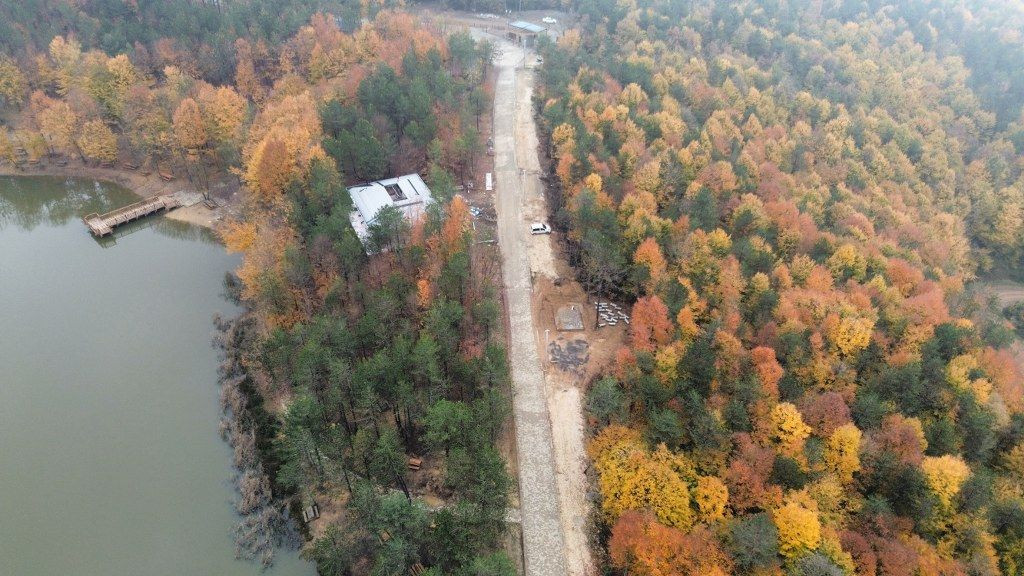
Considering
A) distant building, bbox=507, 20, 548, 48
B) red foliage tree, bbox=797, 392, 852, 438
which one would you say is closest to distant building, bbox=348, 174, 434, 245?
red foliage tree, bbox=797, 392, 852, 438

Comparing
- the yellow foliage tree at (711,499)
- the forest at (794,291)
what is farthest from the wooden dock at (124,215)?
the yellow foliage tree at (711,499)

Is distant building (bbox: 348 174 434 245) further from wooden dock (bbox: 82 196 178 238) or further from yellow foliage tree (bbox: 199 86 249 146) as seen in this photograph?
wooden dock (bbox: 82 196 178 238)

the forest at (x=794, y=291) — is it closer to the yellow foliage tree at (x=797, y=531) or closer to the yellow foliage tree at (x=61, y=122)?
the yellow foliage tree at (x=797, y=531)

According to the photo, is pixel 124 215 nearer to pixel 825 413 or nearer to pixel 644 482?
pixel 644 482

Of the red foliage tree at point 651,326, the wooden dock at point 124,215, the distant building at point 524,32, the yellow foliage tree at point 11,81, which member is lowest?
the wooden dock at point 124,215

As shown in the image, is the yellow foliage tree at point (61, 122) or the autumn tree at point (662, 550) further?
the yellow foliage tree at point (61, 122)

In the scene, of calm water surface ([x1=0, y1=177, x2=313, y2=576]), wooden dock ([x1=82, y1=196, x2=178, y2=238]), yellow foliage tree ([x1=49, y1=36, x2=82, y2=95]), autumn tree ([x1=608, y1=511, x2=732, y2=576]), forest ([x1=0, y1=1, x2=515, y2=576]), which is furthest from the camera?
yellow foliage tree ([x1=49, y1=36, x2=82, y2=95])
